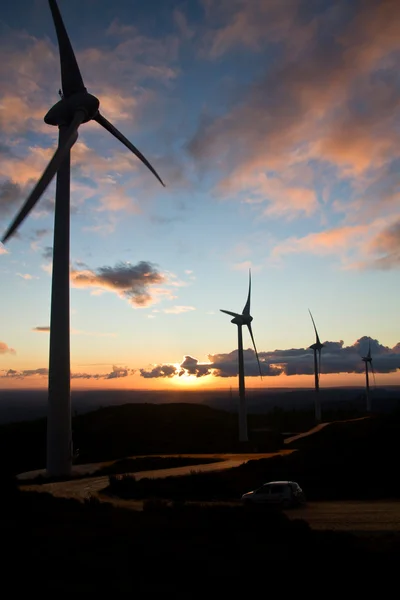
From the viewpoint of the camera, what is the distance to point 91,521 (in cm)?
1742

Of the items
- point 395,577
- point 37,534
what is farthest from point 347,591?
point 37,534

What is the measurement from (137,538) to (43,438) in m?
54.5

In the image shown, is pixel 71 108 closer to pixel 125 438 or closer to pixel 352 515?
pixel 352 515

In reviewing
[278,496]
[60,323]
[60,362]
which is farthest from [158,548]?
[60,323]

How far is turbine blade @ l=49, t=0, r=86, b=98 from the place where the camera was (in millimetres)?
34219

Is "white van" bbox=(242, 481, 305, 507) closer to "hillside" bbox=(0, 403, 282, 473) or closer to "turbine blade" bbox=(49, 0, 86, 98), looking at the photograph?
"hillside" bbox=(0, 403, 282, 473)

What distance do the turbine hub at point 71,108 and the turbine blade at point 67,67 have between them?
3.25 feet

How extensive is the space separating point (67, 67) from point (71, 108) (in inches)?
139

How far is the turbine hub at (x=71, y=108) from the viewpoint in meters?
33.1

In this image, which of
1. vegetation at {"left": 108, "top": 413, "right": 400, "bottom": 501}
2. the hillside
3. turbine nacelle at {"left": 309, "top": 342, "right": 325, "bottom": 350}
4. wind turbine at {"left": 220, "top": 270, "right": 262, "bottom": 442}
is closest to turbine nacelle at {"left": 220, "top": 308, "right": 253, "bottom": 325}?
wind turbine at {"left": 220, "top": 270, "right": 262, "bottom": 442}

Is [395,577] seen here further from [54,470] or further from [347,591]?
Result: [54,470]

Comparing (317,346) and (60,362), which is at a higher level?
(317,346)

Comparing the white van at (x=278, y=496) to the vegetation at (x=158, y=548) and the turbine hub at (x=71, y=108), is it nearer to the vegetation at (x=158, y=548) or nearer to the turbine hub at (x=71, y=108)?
the vegetation at (x=158, y=548)

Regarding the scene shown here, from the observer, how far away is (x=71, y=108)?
109ft
